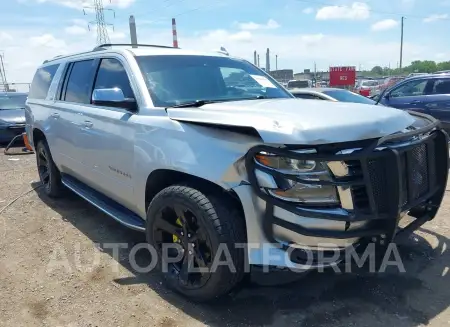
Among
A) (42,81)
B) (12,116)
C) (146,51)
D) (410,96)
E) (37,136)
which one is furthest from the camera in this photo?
(12,116)

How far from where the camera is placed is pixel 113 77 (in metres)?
3.68

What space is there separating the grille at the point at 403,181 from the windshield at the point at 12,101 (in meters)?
11.2

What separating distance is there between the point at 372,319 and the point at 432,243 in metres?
1.45

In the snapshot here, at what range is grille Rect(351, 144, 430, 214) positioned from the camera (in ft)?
7.57

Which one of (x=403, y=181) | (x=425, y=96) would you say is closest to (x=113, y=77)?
(x=403, y=181)

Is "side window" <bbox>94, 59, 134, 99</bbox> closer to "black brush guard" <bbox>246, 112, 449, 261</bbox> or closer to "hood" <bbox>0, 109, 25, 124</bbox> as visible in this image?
"black brush guard" <bbox>246, 112, 449, 261</bbox>

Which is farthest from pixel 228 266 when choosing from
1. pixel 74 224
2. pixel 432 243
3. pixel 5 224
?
pixel 5 224

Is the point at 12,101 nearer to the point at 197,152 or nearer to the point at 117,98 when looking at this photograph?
the point at 117,98

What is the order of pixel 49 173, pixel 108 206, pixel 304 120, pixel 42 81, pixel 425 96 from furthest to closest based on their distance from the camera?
1. pixel 425 96
2. pixel 42 81
3. pixel 49 173
4. pixel 108 206
5. pixel 304 120

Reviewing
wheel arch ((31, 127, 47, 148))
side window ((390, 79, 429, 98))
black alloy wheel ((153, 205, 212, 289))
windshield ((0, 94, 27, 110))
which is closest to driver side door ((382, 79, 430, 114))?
side window ((390, 79, 429, 98))

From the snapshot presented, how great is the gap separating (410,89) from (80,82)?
7778mm

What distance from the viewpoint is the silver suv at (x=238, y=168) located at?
230 centimetres

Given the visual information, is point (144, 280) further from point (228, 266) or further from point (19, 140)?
point (19, 140)

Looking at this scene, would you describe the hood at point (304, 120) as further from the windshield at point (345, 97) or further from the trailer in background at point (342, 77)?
the trailer in background at point (342, 77)
